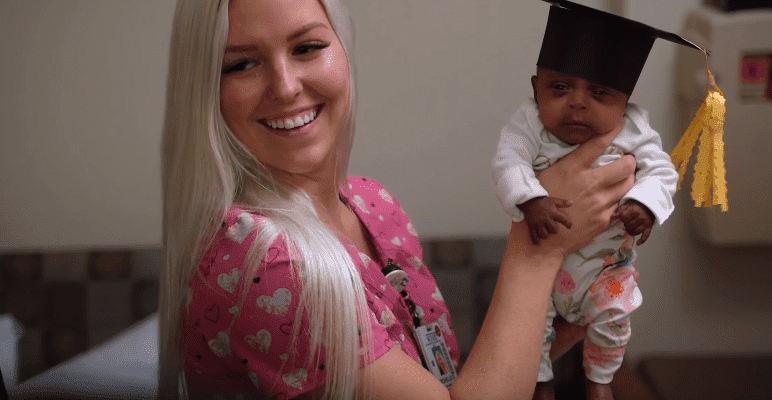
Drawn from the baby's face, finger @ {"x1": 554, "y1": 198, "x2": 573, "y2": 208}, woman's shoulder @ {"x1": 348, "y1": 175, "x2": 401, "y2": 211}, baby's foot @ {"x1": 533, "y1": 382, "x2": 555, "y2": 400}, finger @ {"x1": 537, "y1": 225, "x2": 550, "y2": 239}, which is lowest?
baby's foot @ {"x1": 533, "y1": 382, "x2": 555, "y2": 400}

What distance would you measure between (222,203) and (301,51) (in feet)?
0.55

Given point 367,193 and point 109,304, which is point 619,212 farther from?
point 109,304

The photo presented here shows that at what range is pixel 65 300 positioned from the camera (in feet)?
4.45

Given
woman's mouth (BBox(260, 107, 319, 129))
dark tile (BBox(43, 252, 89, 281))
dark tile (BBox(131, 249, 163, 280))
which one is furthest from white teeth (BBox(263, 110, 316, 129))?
dark tile (BBox(43, 252, 89, 281))

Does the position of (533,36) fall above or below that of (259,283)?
above

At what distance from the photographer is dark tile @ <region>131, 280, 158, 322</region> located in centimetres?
134

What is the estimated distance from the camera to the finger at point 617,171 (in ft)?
1.87

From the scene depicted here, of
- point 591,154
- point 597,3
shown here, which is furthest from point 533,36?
point 591,154

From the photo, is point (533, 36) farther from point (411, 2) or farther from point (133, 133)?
point (133, 133)

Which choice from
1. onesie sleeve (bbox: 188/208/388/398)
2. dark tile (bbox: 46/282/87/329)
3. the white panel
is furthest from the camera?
dark tile (bbox: 46/282/87/329)

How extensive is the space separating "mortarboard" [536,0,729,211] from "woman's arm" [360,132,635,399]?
0.26 feet

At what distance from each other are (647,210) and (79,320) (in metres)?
1.38

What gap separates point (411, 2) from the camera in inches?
41.0

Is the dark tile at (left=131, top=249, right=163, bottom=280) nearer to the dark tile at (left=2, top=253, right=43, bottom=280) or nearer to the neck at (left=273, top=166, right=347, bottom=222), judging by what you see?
the dark tile at (left=2, top=253, right=43, bottom=280)
